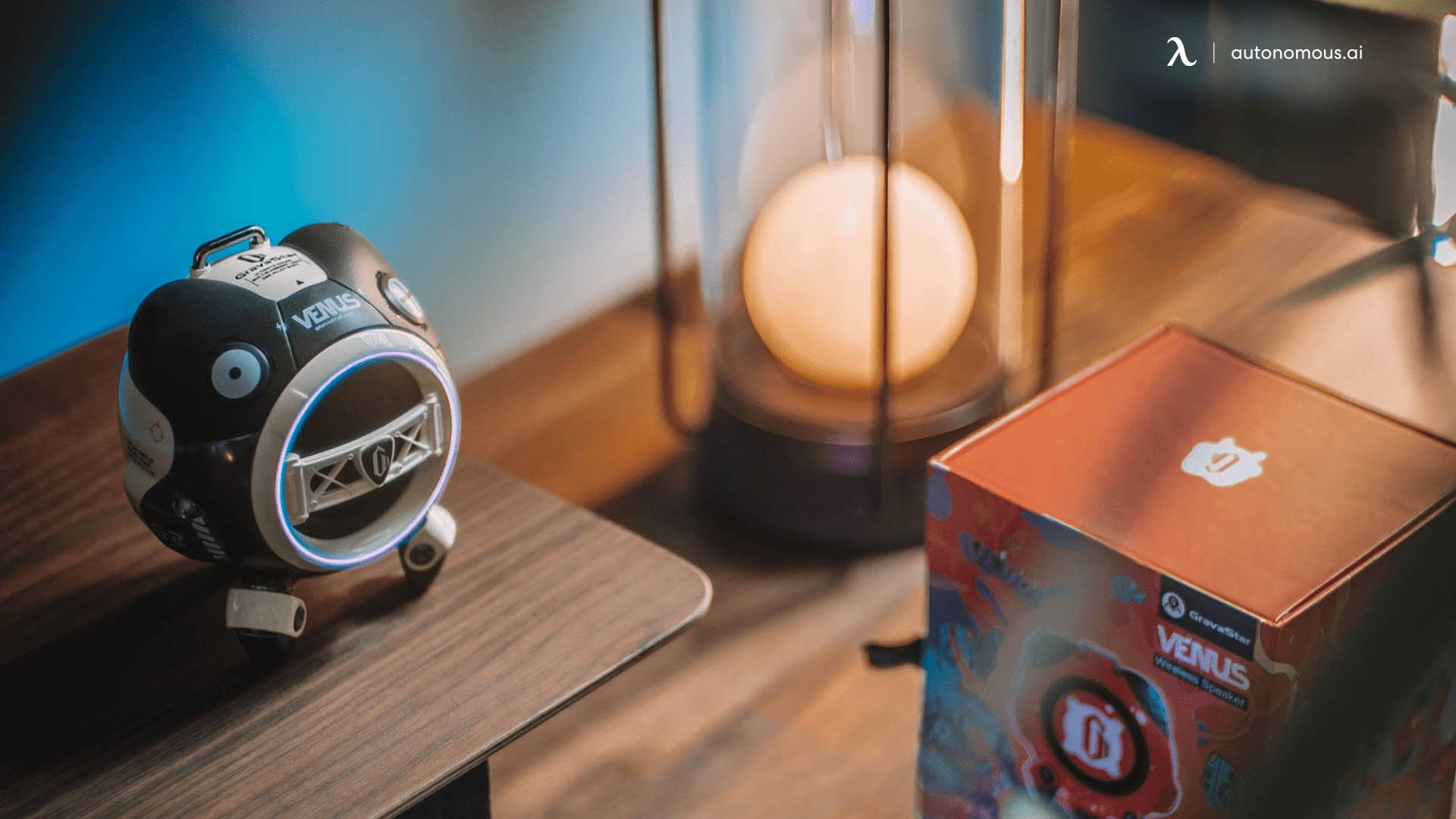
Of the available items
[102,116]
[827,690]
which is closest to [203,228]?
[102,116]

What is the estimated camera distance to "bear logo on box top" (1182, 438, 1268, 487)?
79cm

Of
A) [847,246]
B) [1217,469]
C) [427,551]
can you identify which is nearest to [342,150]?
[847,246]

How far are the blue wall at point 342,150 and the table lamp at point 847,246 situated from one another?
0.41 ft

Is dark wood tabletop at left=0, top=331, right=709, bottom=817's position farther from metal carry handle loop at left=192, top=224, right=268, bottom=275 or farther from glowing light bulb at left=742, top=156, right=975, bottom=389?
glowing light bulb at left=742, top=156, right=975, bottom=389

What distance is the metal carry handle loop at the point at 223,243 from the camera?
68cm

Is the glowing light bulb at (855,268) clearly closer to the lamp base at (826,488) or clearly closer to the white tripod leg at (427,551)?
the lamp base at (826,488)

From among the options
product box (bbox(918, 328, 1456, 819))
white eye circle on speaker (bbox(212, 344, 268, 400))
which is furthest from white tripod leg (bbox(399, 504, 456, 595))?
product box (bbox(918, 328, 1456, 819))

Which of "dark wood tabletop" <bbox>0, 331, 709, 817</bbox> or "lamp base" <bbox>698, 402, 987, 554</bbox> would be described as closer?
"dark wood tabletop" <bbox>0, 331, 709, 817</bbox>

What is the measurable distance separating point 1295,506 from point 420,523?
0.43 metres

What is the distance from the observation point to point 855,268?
121cm

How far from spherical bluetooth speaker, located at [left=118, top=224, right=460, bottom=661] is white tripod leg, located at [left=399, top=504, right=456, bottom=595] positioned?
0.02 metres

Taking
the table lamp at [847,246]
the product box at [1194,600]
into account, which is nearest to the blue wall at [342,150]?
the table lamp at [847,246]

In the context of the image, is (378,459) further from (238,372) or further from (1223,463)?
(1223,463)

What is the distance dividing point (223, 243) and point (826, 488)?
2.15 feet
